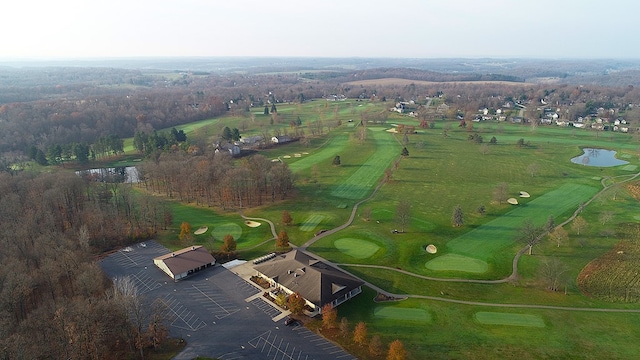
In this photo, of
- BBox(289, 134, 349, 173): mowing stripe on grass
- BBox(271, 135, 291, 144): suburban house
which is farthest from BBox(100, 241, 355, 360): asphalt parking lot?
BBox(271, 135, 291, 144): suburban house

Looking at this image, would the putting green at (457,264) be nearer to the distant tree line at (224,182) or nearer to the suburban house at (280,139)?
the distant tree line at (224,182)

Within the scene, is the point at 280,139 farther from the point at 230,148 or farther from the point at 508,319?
the point at 508,319

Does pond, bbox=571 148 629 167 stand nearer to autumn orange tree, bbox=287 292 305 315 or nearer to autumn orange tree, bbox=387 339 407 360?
autumn orange tree, bbox=387 339 407 360

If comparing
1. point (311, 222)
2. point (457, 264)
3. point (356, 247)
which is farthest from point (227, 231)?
point (457, 264)

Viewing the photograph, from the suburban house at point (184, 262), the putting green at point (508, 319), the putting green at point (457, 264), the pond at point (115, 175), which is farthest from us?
the pond at point (115, 175)

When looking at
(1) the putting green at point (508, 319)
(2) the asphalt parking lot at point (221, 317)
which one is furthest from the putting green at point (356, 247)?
(1) the putting green at point (508, 319)
